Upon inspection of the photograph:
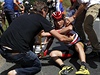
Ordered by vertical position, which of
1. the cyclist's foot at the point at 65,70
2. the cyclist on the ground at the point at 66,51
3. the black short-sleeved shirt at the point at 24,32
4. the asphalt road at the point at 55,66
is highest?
the black short-sleeved shirt at the point at 24,32

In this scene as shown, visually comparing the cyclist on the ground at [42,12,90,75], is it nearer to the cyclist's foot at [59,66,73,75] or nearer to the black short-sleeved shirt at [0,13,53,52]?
the cyclist's foot at [59,66,73,75]

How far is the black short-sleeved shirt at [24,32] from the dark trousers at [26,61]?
111 millimetres

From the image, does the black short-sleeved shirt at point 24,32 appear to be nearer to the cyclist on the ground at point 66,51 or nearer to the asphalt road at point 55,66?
the cyclist on the ground at point 66,51

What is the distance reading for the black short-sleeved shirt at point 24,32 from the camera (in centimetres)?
437

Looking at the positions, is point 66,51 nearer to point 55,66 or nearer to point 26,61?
point 55,66

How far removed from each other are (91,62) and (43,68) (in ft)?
3.33

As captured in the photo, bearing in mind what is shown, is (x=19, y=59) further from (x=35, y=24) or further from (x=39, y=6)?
(x=39, y=6)

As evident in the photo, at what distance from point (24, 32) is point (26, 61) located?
19.3 inches

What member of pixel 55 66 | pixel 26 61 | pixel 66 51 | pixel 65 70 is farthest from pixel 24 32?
pixel 66 51

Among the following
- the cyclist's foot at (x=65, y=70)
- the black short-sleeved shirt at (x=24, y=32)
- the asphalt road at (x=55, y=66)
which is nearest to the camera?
the black short-sleeved shirt at (x=24, y=32)

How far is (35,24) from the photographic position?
4.40 metres

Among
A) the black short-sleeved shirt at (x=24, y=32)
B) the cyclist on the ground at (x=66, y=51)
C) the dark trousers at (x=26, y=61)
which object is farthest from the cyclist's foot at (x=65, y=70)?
the black short-sleeved shirt at (x=24, y=32)

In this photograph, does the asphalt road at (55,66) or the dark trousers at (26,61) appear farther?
the asphalt road at (55,66)

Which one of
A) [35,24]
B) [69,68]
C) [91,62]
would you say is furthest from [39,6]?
[91,62]
